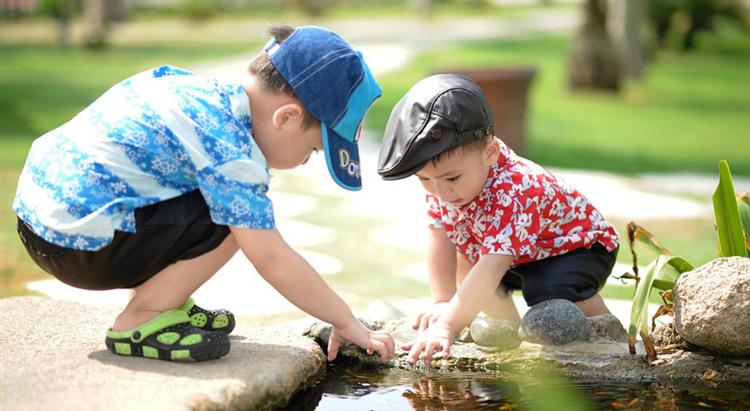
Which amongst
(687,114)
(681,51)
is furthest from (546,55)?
(687,114)

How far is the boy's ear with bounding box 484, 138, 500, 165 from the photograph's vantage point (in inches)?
118

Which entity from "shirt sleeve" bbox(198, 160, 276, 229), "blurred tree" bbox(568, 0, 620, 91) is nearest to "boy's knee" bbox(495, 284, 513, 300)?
"shirt sleeve" bbox(198, 160, 276, 229)

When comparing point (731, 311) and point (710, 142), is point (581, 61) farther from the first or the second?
point (731, 311)

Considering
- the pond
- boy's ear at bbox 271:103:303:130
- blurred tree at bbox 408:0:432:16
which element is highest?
blurred tree at bbox 408:0:432:16

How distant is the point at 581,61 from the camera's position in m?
13.9

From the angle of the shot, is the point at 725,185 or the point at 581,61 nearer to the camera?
the point at 725,185

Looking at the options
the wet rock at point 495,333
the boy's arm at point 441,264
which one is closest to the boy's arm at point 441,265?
the boy's arm at point 441,264

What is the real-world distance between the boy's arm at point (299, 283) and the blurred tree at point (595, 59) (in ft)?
37.3

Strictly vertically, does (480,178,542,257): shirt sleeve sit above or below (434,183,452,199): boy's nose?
below

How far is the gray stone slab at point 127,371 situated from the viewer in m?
2.21

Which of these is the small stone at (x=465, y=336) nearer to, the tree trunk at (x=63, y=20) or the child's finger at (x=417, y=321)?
the child's finger at (x=417, y=321)

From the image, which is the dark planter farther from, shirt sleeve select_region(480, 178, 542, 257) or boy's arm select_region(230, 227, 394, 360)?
boy's arm select_region(230, 227, 394, 360)

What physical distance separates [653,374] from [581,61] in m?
11.5

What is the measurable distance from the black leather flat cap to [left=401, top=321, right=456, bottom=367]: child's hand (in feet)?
1.47
